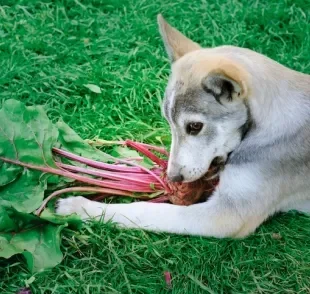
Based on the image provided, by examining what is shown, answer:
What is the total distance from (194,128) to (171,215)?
64cm

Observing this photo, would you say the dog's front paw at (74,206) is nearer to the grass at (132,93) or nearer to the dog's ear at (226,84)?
the grass at (132,93)

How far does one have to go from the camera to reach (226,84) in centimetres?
369

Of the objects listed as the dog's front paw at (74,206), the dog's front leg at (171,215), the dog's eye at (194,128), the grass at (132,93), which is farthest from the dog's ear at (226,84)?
the dog's front paw at (74,206)

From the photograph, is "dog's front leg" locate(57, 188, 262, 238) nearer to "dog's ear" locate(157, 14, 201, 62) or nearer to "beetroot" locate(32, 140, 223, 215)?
"beetroot" locate(32, 140, 223, 215)

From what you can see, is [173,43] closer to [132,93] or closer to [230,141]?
[230,141]

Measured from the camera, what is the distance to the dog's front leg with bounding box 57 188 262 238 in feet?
13.4

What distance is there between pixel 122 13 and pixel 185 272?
316 centimetres

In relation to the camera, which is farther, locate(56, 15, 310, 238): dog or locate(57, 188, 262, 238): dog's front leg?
locate(57, 188, 262, 238): dog's front leg

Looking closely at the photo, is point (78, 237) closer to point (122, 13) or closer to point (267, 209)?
point (267, 209)

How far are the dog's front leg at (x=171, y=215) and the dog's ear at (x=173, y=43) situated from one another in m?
0.98

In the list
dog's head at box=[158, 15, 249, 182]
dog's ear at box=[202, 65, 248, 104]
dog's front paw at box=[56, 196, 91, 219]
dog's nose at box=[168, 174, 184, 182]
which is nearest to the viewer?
dog's ear at box=[202, 65, 248, 104]

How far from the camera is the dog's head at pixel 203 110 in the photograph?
12.3ft

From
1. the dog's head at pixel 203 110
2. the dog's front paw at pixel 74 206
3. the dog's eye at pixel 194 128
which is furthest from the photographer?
the dog's front paw at pixel 74 206

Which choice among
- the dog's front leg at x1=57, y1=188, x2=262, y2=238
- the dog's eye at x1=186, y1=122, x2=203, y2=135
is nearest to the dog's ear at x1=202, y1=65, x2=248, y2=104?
the dog's eye at x1=186, y1=122, x2=203, y2=135
